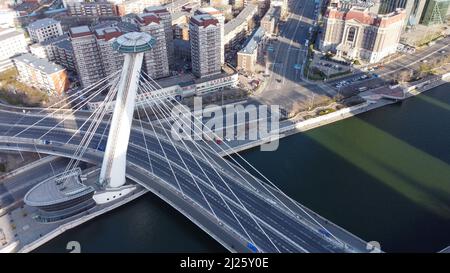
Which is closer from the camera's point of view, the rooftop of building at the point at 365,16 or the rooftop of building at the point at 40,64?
the rooftop of building at the point at 40,64

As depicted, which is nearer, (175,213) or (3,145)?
(175,213)

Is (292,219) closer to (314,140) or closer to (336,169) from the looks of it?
(336,169)

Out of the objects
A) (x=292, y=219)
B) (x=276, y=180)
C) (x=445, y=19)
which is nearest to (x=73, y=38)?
(x=276, y=180)

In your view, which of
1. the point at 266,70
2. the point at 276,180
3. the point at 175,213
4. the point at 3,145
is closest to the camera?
the point at 175,213

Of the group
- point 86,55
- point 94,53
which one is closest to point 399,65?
point 94,53

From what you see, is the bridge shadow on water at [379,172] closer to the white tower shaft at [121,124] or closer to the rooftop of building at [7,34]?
the white tower shaft at [121,124]

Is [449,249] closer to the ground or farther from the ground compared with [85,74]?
closer to the ground

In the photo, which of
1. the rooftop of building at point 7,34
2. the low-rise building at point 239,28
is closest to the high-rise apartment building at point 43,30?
the rooftop of building at point 7,34
